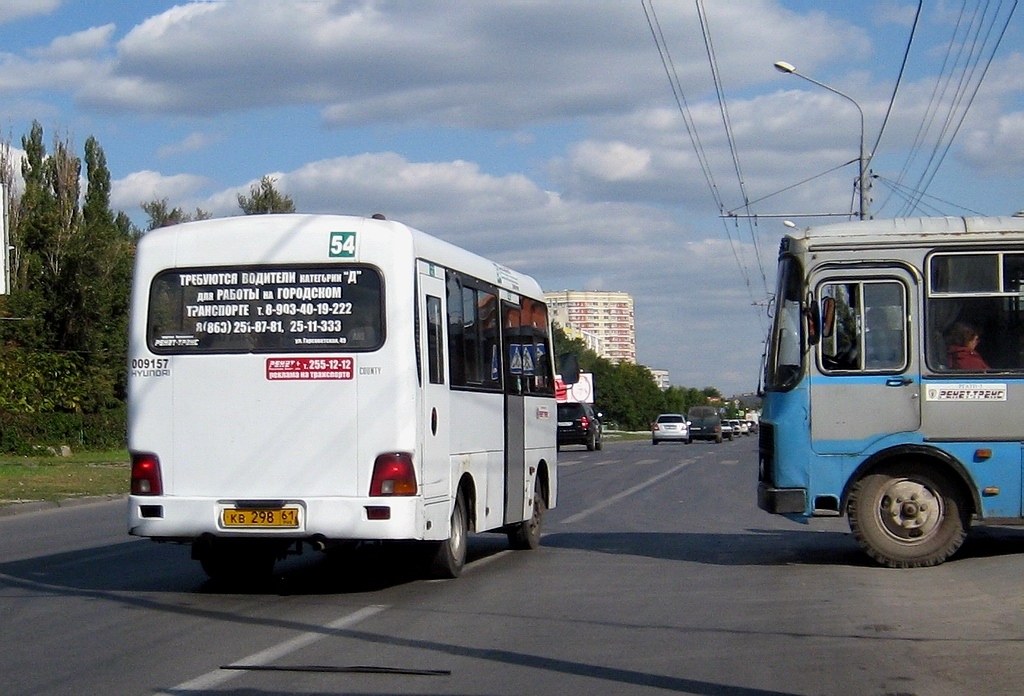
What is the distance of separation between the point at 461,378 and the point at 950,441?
4.53 metres

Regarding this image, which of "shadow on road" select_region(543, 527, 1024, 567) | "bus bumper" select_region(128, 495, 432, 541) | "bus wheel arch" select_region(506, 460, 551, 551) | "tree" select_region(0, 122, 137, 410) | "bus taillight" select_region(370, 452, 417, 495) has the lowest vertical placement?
"shadow on road" select_region(543, 527, 1024, 567)

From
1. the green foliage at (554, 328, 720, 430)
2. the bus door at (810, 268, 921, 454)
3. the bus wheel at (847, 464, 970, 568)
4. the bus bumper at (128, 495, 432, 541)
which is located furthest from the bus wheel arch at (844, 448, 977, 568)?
the green foliage at (554, 328, 720, 430)

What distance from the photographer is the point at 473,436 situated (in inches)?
496

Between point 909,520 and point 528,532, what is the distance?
406 cm

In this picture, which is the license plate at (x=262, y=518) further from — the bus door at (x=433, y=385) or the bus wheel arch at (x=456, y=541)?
the bus wheel arch at (x=456, y=541)

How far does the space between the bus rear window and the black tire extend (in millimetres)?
4634

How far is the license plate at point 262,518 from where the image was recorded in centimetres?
1058

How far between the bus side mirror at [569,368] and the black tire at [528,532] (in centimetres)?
129

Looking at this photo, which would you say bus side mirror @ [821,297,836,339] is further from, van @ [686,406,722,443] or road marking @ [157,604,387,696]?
van @ [686,406,722,443]

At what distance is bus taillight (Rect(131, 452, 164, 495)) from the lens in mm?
10867

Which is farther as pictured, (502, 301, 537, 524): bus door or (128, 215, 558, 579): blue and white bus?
(502, 301, 537, 524): bus door

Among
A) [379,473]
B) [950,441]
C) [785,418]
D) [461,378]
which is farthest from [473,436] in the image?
[950,441]

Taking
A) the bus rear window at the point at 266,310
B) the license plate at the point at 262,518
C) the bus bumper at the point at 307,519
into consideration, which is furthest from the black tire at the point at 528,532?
the bus rear window at the point at 266,310

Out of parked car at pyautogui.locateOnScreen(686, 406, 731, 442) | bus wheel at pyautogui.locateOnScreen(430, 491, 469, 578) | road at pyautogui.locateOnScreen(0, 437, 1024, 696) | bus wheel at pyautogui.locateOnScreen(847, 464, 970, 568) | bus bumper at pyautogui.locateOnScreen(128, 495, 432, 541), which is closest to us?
road at pyautogui.locateOnScreen(0, 437, 1024, 696)
